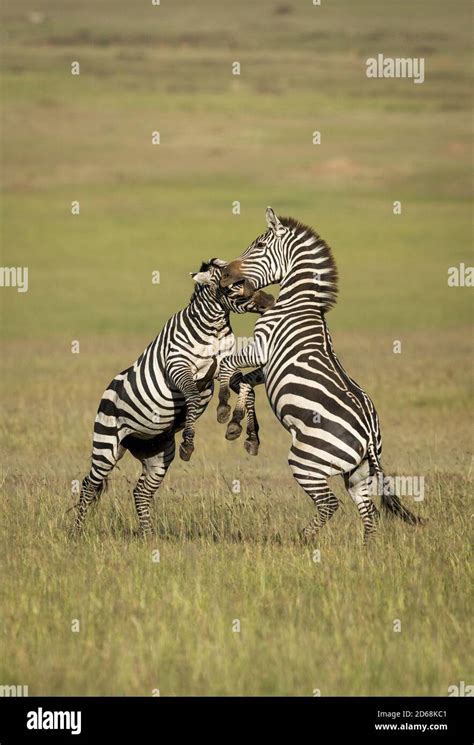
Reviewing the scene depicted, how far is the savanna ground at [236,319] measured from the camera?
815cm

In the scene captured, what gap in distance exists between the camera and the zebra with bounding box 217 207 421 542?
9.75 m

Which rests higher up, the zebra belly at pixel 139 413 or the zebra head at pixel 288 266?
the zebra head at pixel 288 266

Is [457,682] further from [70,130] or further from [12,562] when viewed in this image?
[70,130]

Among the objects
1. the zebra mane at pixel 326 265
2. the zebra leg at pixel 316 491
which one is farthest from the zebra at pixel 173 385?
the zebra leg at pixel 316 491

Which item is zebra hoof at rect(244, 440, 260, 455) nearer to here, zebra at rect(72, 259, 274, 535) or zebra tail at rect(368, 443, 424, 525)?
zebra at rect(72, 259, 274, 535)

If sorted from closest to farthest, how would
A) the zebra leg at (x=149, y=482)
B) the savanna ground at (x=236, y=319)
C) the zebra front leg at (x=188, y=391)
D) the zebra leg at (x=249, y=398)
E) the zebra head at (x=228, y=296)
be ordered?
the savanna ground at (x=236, y=319) < the zebra front leg at (x=188, y=391) < the zebra leg at (x=249, y=398) < the zebra head at (x=228, y=296) < the zebra leg at (x=149, y=482)

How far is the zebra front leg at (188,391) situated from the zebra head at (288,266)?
77 cm

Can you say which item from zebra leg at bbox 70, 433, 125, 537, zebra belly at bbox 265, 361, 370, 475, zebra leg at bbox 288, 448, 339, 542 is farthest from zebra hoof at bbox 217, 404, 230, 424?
zebra leg at bbox 70, 433, 125, 537

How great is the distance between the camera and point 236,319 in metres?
34.3

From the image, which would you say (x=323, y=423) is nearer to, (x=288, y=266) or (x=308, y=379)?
(x=308, y=379)

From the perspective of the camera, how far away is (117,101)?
6306 centimetres

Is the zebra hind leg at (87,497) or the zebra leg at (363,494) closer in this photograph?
the zebra leg at (363,494)

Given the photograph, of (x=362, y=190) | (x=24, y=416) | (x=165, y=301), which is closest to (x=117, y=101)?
(x=362, y=190)

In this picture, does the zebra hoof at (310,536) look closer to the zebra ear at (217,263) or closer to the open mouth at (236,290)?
the open mouth at (236,290)
